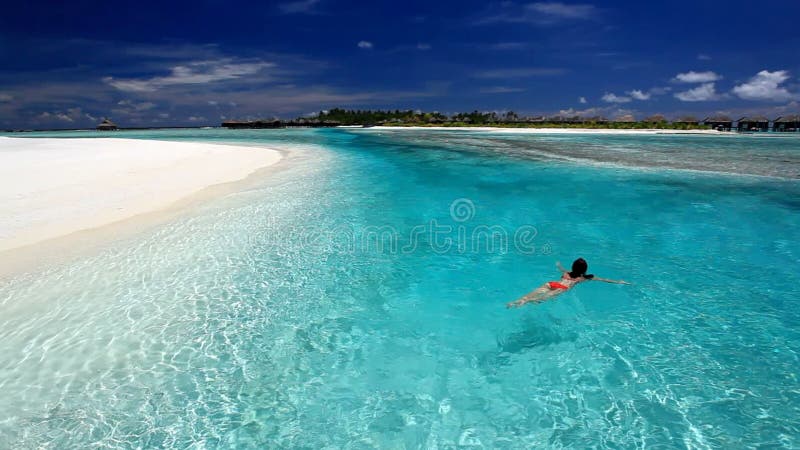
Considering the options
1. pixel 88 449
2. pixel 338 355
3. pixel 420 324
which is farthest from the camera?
pixel 420 324

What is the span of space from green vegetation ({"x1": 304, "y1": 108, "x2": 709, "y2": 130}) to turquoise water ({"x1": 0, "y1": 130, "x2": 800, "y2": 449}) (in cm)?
10029

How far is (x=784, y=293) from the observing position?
7.93 m

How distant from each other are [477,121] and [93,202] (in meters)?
130

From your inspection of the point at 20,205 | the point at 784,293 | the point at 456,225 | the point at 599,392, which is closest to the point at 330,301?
the point at 599,392

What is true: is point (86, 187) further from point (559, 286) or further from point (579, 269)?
point (579, 269)

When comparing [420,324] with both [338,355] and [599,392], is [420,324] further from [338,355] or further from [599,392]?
[599,392]

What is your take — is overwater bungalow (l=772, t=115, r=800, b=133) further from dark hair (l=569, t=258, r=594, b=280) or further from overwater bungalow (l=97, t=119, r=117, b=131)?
overwater bungalow (l=97, t=119, r=117, b=131)

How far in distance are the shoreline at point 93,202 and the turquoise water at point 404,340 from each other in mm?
955

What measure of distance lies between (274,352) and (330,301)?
1762mm

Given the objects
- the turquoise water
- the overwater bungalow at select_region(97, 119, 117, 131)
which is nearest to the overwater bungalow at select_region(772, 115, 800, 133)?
the turquoise water

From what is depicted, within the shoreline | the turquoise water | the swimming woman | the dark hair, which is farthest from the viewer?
the shoreline

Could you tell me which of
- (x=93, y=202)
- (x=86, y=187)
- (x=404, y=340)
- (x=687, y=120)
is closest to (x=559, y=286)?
(x=404, y=340)

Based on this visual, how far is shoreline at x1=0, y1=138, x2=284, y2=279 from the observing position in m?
9.88

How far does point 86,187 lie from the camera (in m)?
15.8
